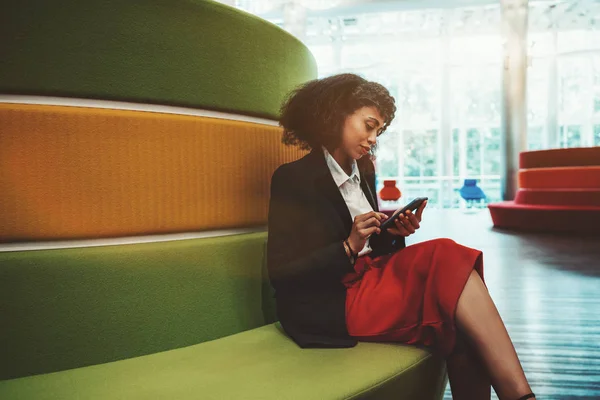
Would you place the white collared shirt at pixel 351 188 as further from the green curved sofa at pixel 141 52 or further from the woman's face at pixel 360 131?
the green curved sofa at pixel 141 52

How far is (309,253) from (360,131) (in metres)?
0.44

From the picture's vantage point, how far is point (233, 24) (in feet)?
Answer: 5.31

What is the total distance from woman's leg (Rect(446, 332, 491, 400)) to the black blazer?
12.0 inches

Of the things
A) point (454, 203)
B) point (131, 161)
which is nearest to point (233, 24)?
point (131, 161)

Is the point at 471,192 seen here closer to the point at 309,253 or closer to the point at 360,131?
the point at 360,131

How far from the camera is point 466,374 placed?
1331 millimetres

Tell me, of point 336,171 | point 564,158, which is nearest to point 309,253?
point 336,171

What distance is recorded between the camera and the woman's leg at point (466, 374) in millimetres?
1309

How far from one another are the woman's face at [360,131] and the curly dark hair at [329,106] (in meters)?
0.02

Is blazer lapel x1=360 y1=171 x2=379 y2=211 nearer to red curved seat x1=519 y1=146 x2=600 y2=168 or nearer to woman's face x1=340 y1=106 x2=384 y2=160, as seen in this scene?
woman's face x1=340 y1=106 x2=384 y2=160

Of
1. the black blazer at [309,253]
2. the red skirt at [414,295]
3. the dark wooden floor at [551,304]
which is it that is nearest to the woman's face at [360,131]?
the black blazer at [309,253]

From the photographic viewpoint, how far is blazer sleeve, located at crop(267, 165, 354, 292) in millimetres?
1354

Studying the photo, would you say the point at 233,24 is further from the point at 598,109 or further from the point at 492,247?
the point at 598,109

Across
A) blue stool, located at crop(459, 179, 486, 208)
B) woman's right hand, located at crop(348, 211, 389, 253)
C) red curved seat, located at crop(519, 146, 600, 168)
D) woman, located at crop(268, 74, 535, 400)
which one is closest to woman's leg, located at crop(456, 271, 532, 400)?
woman, located at crop(268, 74, 535, 400)
